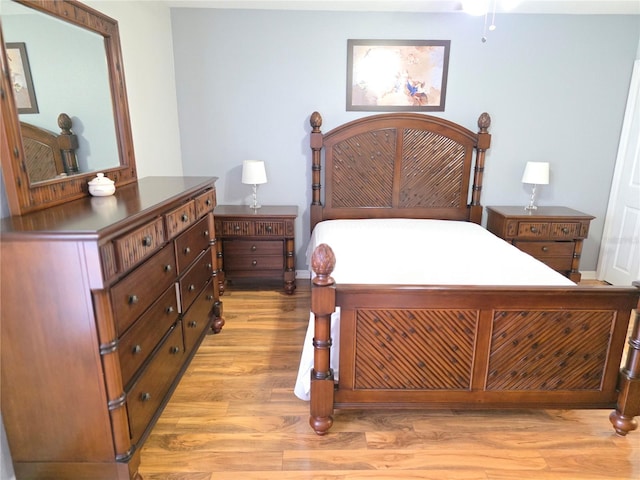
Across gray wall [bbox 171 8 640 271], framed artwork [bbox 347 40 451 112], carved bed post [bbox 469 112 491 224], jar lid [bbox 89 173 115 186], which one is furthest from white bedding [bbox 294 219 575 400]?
jar lid [bbox 89 173 115 186]

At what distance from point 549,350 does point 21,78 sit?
8.47ft

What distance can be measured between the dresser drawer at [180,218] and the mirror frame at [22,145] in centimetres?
44

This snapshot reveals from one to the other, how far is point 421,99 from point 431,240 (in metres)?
1.43

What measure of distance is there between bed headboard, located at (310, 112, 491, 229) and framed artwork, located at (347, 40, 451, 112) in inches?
6.1

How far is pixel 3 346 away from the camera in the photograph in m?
1.43

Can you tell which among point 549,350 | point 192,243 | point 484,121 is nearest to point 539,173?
point 484,121

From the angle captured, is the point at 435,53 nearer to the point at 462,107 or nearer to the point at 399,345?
the point at 462,107

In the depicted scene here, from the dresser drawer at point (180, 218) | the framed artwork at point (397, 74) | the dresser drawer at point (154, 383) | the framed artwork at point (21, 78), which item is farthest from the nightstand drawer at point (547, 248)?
the framed artwork at point (21, 78)

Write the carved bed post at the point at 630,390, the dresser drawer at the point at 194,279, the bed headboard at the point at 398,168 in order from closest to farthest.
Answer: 1. the carved bed post at the point at 630,390
2. the dresser drawer at the point at 194,279
3. the bed headboard at the point at 398,168

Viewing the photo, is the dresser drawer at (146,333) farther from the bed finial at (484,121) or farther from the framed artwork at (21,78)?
the bed finial at (484,121)

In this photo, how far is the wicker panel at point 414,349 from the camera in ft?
6.12

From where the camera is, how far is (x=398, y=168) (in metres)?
3.63

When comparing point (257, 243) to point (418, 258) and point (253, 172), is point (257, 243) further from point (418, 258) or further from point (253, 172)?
point (418, 258)

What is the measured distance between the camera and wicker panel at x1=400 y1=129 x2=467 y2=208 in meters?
3.60
